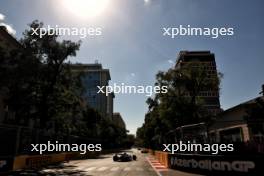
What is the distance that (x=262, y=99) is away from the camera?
74.3ft

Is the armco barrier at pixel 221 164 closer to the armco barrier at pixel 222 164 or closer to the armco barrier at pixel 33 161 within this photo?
the armco barrier at pixel 222 164

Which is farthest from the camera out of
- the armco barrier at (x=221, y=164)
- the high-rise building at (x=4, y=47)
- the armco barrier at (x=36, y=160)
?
the high-rise building at (x=4, y=47)

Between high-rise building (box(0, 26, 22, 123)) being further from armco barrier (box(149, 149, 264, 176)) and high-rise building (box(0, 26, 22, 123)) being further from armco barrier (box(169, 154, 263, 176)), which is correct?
armco barrier (box(169, 154, 263, 176))

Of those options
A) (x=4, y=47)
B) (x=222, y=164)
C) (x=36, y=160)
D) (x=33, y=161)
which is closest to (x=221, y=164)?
(x=222, y=164)

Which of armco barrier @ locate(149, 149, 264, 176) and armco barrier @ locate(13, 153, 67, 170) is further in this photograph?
armco barrier @ locate(13, 153, 67, 170)

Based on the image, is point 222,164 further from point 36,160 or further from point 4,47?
point 4,47

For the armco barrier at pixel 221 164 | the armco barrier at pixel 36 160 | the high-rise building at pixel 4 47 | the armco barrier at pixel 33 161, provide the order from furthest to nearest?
the high-rise building at pixel 4 47, the armco barrier at pixel 36 160, the armco barrier at pixel 33 161, the armco barrier at pixel 221 164

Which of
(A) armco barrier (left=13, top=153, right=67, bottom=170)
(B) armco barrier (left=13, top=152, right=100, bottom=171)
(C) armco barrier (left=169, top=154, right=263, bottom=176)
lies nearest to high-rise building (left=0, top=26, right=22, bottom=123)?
(B) armco barrier (left=13, top=152, right=100, bottom=171)

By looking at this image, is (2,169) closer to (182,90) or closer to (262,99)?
(262,99)

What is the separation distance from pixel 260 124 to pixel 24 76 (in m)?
25.1

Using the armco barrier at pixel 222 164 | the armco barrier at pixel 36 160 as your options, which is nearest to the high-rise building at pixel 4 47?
the armco barrier at pixel 36 160

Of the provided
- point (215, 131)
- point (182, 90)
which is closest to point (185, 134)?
point (215, 131)

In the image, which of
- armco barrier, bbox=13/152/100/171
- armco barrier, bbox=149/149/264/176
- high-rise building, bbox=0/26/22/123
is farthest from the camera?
high-rise building, bbox=0/26/22/123

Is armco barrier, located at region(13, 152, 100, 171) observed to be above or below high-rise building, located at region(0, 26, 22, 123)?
below
